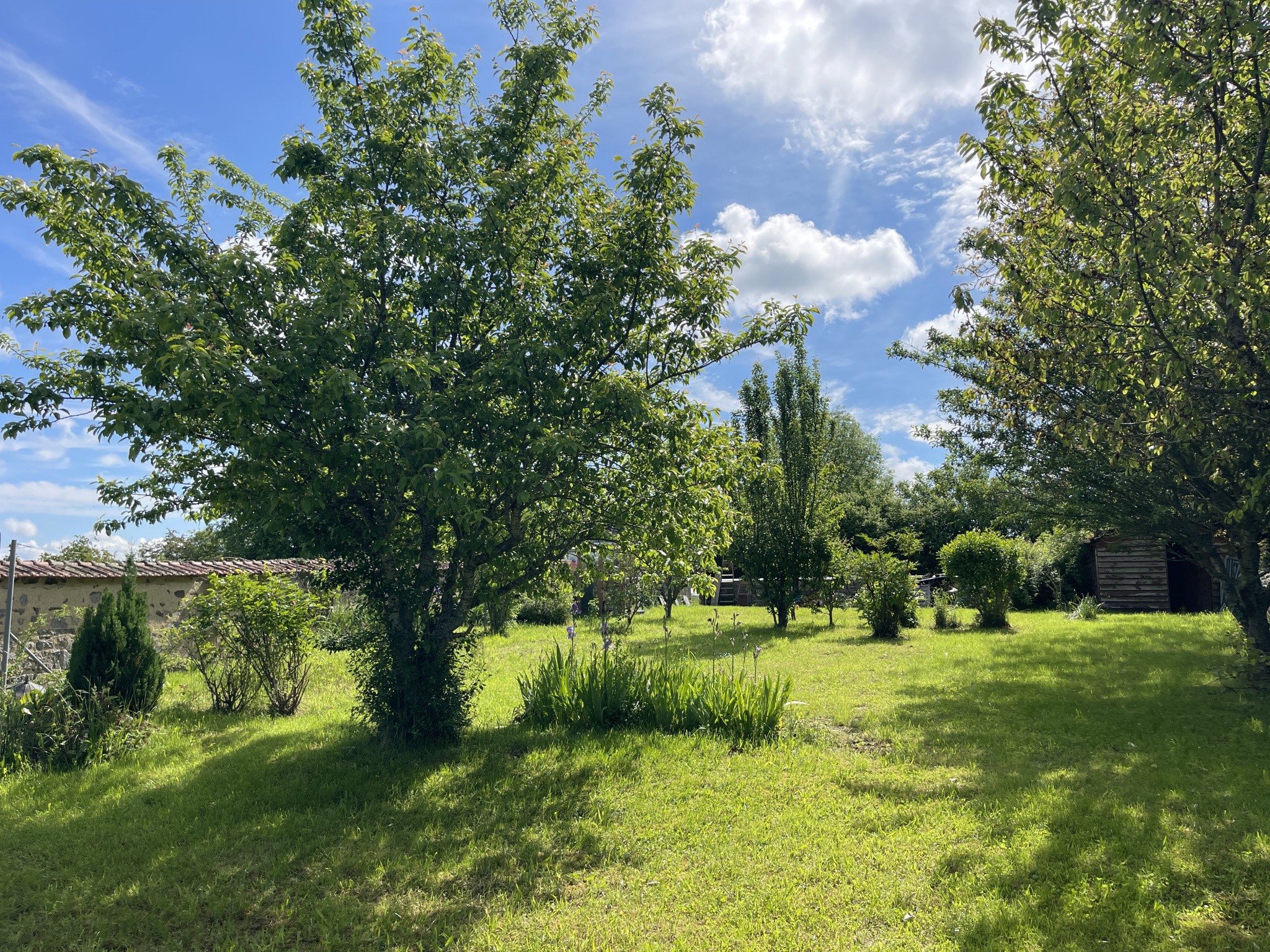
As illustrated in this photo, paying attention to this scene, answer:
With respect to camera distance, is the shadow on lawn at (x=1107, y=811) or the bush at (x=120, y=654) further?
the bush at (x=120, y=654)

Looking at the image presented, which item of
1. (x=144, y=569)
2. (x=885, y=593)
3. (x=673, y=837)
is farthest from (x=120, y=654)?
(x=885, y=593)

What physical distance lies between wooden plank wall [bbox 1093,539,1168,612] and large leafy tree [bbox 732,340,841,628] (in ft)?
30.8

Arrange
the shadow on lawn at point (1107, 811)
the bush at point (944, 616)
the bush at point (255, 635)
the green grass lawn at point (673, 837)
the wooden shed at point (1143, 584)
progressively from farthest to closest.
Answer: the wooden shed at point (1143, 584) < the bush at point (944, 616) < the bush at point (255, 635) < the green grass lawn at point (673, 837) < the shadow on lawn at point (1107, 811)

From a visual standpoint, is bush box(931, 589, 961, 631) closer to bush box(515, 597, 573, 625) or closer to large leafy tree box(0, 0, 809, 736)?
bush box(515, 597, 573, 625)

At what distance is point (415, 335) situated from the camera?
654 cm

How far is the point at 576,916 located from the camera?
4125mm

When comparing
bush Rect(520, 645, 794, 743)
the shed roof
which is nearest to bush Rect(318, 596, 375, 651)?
the shed roof

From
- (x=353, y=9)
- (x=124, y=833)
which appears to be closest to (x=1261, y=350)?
(x=353, y=9)

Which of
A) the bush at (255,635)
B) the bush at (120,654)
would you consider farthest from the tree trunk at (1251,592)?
the bush at (120,654)

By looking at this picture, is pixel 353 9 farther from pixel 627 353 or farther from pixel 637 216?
pixel 627 353

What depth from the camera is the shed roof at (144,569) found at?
32.4 ft

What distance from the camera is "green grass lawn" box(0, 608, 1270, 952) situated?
397 cm

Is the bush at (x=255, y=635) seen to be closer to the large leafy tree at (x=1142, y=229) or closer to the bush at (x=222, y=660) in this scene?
the bush at (x=222, y=660)

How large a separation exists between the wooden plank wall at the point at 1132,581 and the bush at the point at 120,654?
2291 centimetres
